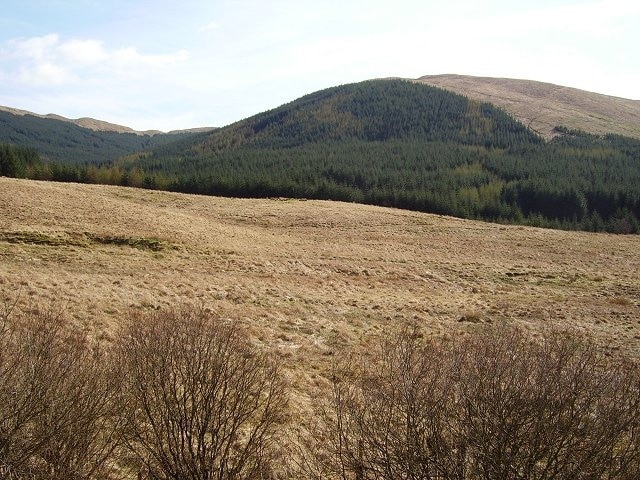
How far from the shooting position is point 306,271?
3031 cm

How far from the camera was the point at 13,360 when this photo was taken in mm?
5746

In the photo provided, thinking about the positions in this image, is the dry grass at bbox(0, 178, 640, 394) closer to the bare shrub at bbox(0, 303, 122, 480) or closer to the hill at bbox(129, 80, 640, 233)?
the bare shrub at bbox(0, 303, 122, 480)

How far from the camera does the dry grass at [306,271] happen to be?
58.4 feet

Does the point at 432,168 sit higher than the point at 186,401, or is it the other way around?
the point at 432,168

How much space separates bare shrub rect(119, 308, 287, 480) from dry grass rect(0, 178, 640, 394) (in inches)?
244

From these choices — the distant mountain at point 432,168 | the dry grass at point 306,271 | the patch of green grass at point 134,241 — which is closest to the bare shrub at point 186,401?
the dry grass at point 306,271

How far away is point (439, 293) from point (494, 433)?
24296 mm

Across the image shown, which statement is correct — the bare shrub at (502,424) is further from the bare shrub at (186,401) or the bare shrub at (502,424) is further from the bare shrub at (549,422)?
the bare shrub at (186,401)

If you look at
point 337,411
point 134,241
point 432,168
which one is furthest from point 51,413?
point 432,168

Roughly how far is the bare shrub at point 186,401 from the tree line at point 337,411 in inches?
0.9

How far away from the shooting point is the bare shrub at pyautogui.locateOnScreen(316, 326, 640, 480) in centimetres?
478

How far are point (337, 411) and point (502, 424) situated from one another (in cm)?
232

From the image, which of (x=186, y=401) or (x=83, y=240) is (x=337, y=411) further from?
(x=83, y=240)

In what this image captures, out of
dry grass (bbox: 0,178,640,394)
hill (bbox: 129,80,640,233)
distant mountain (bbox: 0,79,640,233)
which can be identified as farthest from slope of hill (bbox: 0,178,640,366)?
hill (bbox: 129,80,640,233)
